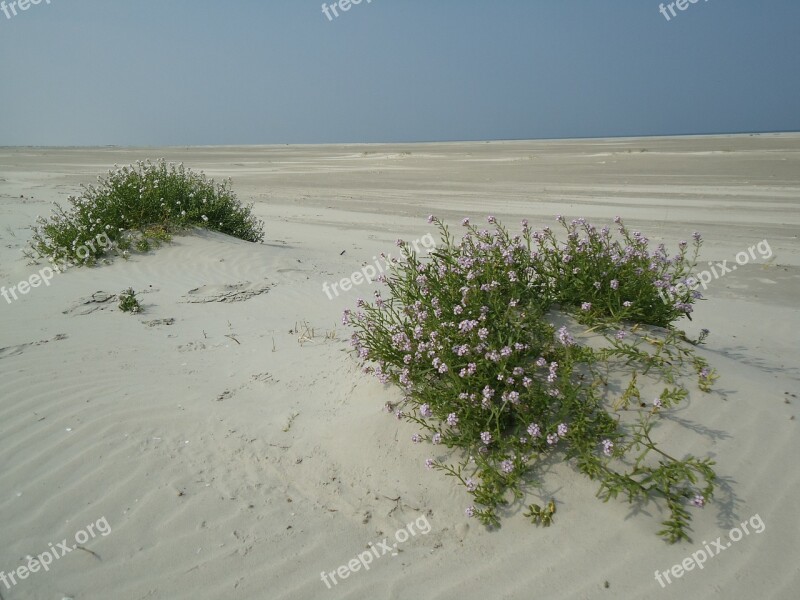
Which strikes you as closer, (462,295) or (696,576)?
(696,576)

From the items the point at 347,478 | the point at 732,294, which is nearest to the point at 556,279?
the point at 347,478

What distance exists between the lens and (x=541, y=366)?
3691mm

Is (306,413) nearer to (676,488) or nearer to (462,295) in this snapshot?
(462,295)

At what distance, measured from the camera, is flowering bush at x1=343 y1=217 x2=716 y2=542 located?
3301mm

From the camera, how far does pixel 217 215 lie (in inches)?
426

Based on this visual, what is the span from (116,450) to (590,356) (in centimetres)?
335
